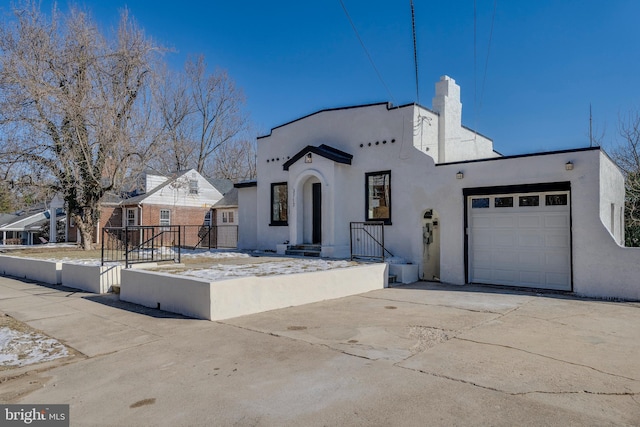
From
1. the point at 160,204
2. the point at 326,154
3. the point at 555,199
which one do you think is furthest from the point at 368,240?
the point at 160,204

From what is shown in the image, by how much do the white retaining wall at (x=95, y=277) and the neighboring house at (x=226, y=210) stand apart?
13825 mm

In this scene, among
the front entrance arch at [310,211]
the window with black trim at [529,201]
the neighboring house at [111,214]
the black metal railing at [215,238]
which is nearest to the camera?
the window with black trim at [529,201]

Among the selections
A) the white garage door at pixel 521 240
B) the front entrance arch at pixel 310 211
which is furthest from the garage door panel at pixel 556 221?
the front entrance arch at pixel 310 211

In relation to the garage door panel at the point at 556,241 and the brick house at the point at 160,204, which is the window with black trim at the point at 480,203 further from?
the brick house at the point at 160,204

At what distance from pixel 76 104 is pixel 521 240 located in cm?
1610

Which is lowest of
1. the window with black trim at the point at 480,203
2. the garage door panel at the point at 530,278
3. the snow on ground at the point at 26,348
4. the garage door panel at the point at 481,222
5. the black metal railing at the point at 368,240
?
the snow on ground at the point at 26,348

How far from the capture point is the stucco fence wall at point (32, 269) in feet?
39.3

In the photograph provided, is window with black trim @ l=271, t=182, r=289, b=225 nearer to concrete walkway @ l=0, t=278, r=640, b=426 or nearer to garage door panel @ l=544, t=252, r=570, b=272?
concrete walkway @ l=0, t=278, r=640, b=426

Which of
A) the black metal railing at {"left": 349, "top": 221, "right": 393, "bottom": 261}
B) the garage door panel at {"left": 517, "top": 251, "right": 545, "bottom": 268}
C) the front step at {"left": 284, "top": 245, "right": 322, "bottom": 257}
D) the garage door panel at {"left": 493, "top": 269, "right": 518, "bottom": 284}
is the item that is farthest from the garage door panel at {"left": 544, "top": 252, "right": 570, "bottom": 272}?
the front step at {"left": 284, "top": 245, "right": 322, "bottom": 257}

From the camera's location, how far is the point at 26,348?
562 cm

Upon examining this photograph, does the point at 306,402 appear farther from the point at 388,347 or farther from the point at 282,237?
the point at 282,237

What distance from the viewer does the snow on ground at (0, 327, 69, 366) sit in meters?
5.17

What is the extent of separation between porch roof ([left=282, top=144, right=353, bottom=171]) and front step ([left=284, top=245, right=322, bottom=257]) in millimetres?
2996

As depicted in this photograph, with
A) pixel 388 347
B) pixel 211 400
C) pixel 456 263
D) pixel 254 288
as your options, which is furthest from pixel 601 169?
pixel 211 400
